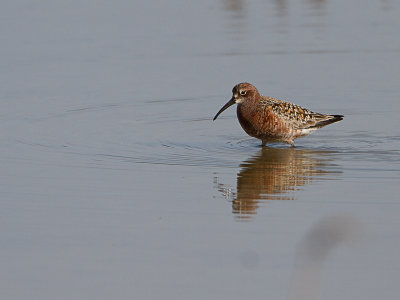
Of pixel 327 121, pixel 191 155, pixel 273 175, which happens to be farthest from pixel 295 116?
pixel 273 175

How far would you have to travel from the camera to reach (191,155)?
38.1 ft

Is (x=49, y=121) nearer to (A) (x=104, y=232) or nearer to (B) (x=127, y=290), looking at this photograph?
(A) (x=104, y=232)

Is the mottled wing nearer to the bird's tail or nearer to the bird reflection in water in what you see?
the bird's tail

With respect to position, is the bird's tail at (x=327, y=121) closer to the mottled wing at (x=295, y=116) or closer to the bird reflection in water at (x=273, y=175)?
the mottled wing at (x=295, y=116)

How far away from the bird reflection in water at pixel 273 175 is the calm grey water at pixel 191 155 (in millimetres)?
38

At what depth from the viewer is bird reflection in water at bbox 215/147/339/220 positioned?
30.5ft

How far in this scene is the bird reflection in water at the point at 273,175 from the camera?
928 centimetres

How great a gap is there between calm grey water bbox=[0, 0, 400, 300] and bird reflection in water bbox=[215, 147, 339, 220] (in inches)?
1.5

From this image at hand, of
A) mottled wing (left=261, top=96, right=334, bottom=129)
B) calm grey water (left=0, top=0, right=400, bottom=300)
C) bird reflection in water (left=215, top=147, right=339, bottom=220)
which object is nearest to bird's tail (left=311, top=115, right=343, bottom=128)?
mottled wing (left=261, top=96, right=334, bottom=129)

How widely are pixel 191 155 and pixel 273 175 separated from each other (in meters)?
1.42

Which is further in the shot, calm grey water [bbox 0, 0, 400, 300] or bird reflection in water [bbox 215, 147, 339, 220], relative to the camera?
bird reflection in water [bbox 215, 147, 339, 220]

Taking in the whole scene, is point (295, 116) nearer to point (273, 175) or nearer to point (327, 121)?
point (327, 121)

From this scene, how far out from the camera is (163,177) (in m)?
10.2

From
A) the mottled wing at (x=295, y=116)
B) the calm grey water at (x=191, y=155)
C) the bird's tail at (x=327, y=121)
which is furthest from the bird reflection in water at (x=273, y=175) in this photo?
the bird's tail at (x=327, y=121)
